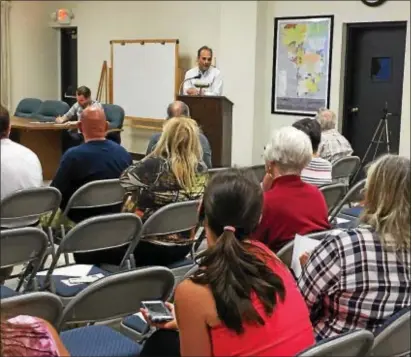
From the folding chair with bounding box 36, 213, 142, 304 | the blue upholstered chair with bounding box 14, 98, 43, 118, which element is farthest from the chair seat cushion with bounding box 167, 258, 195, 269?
the blue upholstered chair with bounding box 14, 98, 43, 118

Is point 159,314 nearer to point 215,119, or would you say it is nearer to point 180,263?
point 180,263

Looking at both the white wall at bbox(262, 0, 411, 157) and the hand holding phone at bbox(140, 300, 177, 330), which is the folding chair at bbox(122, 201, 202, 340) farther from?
the white wall at bbox(262, 0, 411, 157)

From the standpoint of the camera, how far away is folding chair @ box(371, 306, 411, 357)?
1835 mm

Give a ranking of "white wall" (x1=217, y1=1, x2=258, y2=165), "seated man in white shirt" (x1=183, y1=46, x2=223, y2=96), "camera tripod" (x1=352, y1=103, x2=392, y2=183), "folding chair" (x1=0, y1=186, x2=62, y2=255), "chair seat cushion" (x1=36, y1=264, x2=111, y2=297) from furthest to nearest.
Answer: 1. "white wall" (x1=217, y1=1, x2=258, y2=165)
2. "seated man in white shirt" (x1=183, y1=46, x2=223, y2=96)
3. "camera tripod" (x1=352, y1=103, x2=392, y2=183)
4. "folding chair" (x1=0, y1=186, x2=62, y2=255)
5. "chair seat cushion" (x1=36, y1=264, x2=111, y2=297)

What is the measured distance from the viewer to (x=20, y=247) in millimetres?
2607

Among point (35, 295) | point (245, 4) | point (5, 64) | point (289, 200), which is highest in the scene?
point (245, 4)

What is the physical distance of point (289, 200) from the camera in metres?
2.69

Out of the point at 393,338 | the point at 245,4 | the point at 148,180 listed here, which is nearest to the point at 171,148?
the point at 148,180

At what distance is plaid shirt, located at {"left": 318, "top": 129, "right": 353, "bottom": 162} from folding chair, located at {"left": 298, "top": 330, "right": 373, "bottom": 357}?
3.72 m

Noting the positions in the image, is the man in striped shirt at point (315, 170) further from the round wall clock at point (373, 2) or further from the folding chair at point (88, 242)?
the round wall clock at point (373, 2)

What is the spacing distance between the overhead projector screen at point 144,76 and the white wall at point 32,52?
2012 millimetres

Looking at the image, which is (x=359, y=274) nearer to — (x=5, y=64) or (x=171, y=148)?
(x=171, y=148)

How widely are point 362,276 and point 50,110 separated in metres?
7.60

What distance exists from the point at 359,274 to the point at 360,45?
6144mm
